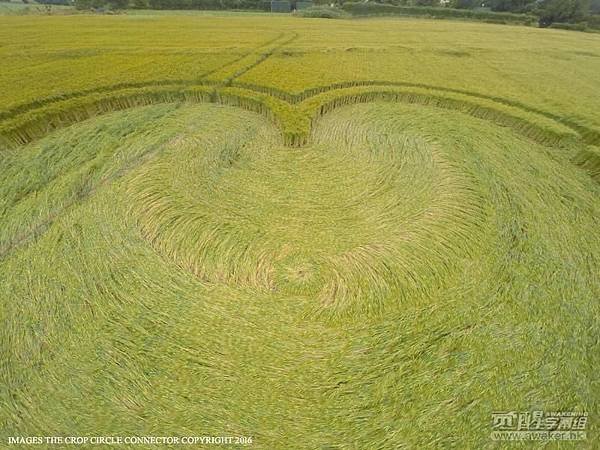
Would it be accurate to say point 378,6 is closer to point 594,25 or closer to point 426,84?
point 594,25

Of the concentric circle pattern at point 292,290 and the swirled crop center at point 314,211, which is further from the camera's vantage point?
the swirled crop center at point 314,211

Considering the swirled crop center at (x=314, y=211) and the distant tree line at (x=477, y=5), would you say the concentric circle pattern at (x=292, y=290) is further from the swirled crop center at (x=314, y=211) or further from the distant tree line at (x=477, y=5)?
the distant tree line at (x=477, y=5)

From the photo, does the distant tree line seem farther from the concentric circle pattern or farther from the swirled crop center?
the swirled crop center

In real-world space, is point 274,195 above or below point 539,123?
below

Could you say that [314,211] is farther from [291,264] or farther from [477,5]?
[477,5]

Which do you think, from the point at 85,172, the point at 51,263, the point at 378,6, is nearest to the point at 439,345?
the point at 51,263

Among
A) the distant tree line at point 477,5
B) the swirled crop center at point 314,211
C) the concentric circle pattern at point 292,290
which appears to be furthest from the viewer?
the distant tree line at point 477,5

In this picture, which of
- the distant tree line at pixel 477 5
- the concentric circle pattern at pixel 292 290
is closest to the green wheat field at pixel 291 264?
the concentric circle pattern at pixel 292 290
